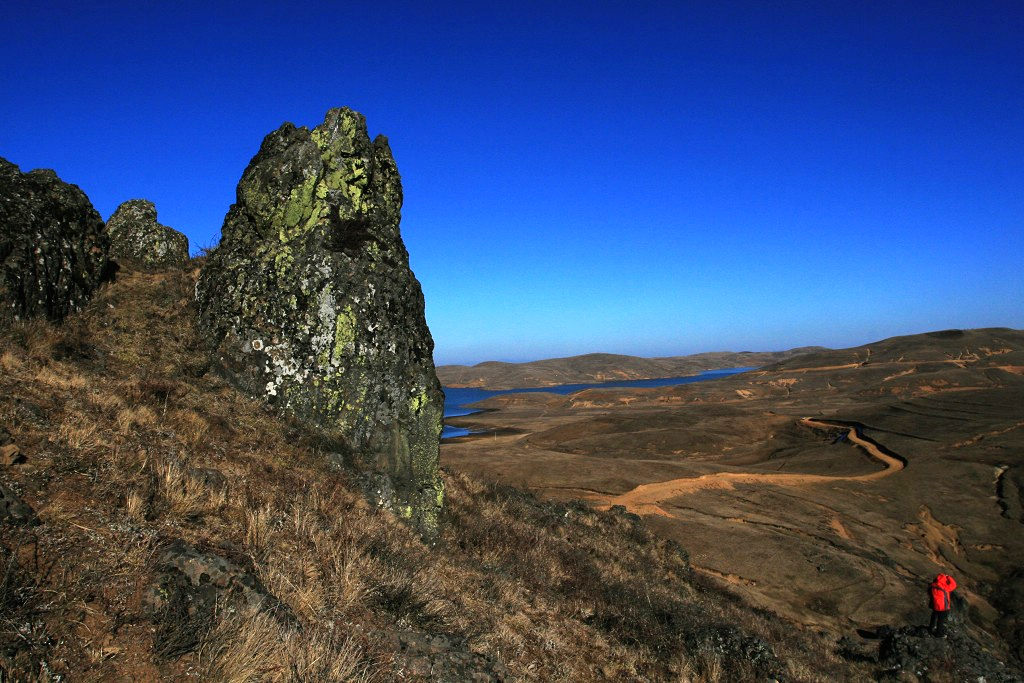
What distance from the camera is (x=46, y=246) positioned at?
28.9 feet

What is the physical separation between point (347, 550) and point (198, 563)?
1.77 m

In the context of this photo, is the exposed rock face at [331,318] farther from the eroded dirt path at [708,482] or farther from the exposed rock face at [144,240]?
the eroded dirt path at [708,482]

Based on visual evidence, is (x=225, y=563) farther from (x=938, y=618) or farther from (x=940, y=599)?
(x=938, y=618)

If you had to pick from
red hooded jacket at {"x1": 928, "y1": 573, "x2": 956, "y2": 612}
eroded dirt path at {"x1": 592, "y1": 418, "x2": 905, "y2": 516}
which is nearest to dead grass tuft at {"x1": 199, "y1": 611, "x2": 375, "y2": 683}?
red hooded jacket at {"x1": 928, "y1": 573, "x2": 956, "y2": 612}

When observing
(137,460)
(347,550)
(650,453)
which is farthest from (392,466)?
(650,453)

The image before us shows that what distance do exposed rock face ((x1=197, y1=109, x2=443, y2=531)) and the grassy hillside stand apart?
1.95ft

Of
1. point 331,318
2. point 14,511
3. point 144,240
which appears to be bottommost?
point 14,511

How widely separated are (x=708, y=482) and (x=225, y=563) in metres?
29.5

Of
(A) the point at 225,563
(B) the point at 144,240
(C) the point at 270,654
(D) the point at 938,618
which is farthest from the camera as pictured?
(D) the point at 938,618

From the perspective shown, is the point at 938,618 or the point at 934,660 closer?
the point at 934,660

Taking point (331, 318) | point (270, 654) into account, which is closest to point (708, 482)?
point (331, 318)

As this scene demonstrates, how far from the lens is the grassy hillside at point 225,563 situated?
3512 mm

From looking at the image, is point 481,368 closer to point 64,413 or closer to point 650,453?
point 650,453

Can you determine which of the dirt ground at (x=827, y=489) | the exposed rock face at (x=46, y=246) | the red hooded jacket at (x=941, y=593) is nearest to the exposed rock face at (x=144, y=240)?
the exposed rock face at (x=46, y=246)
